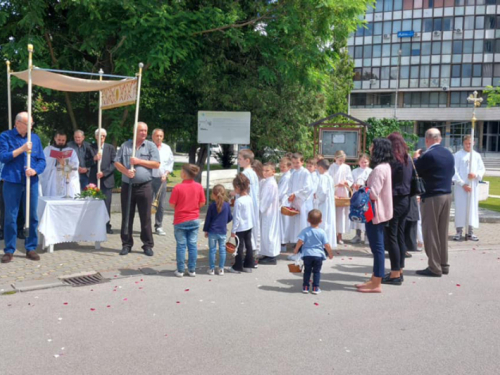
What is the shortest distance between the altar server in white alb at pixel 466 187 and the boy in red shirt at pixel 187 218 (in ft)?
19.8

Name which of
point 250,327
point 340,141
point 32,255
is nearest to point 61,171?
point 32,255

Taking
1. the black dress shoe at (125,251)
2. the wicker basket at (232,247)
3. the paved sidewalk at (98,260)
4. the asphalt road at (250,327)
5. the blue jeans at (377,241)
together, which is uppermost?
the blue jeans at (377,241)

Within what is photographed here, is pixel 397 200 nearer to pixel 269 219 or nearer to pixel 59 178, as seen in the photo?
pixel 269 219

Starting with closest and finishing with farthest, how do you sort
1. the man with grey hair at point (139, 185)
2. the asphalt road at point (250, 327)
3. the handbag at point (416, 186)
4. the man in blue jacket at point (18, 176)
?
the asphalt road at point (250, 327) → the handbag at point (416, 186) → the man in blue jacket at point (18, 176) → the man with grey hair at point (139, 185)

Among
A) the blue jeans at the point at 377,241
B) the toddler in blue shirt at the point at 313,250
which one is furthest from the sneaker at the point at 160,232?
the blue jeans at the point at 377,241

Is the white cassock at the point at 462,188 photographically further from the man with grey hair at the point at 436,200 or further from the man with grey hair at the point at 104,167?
the man with grey hair at the point at 104,167

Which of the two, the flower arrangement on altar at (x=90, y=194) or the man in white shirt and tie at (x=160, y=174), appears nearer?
the flower arrangement on altar at (x=90, y=194)

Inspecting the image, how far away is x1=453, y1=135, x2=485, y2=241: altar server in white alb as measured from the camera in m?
11.5

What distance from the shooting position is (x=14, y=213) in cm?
844

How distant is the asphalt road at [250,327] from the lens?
4688 mm

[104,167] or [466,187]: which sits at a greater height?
[104,167]

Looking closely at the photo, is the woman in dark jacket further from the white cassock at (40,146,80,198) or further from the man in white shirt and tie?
the white cassock at (40,146,80,198)

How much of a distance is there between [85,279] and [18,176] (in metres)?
2.09

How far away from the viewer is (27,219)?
27.3 ft
